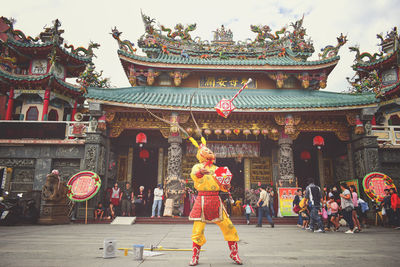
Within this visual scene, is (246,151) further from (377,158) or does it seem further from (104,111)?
(104,111)

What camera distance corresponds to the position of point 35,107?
662 inches

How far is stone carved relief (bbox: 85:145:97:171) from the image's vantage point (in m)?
10.1

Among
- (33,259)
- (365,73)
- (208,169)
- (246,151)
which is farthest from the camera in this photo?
(365,73)

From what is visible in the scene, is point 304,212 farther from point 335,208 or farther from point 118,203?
point 118,203

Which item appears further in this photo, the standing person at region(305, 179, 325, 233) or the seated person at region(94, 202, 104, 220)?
the seated person at region(94, 202, 104, 220)

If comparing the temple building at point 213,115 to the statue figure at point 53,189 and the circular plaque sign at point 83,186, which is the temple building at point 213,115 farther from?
the statue figure at point 53,189

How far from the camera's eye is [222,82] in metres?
13.5

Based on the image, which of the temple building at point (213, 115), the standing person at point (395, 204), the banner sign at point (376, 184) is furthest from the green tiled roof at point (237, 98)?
the standing person at point (395, 204)

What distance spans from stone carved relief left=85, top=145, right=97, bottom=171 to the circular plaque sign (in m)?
0.68

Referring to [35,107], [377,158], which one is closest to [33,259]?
[377,158]

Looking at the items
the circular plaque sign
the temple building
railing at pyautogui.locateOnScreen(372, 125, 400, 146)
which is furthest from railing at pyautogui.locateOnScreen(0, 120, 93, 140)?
railing at pyautogui.locateOnScreen(372, 125, 400, 146)

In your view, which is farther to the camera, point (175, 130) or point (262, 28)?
point (262, 28)

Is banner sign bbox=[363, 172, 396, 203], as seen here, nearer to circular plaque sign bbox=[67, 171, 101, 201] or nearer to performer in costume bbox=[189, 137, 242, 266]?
performer in costume bbox=[189, 137, 242, 266]

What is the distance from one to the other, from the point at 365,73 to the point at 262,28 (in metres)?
9.47
